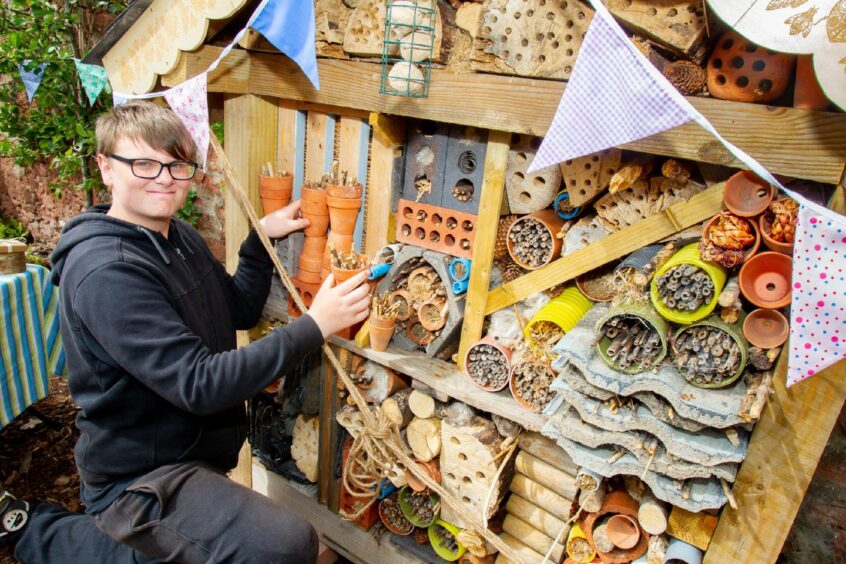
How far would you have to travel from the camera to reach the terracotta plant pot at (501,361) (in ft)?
7.18

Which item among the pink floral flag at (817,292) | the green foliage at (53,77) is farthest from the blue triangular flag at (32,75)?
the pink floral flag at (817,292)

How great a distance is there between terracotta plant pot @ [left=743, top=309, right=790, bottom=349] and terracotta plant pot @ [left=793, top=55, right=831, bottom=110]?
0.54 m

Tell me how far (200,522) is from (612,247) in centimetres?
168

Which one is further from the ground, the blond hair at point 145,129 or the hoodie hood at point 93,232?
the blond hair at point 145,129

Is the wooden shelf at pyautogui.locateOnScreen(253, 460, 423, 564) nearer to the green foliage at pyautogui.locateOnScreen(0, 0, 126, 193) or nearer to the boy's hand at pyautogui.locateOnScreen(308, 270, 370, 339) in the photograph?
the boy's hand at pyautogui.locateOnScreen(308, 270, 370, 339)

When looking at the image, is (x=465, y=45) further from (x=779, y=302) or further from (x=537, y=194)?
(x=779, y=302)

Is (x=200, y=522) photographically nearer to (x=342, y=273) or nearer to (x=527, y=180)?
(x=342, y=273)

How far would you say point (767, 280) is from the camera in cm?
150

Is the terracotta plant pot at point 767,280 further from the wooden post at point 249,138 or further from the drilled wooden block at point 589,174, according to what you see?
the wooden post at point 249,138

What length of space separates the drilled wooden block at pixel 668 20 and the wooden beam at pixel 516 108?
158 millimetres

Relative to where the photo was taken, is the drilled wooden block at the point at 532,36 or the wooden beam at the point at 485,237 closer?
the drilled wooden block at the point at 532,36

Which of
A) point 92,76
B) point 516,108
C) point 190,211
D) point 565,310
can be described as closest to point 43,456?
point 190,211

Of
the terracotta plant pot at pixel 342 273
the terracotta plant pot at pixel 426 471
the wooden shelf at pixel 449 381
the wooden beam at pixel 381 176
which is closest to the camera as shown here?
the wooden shelf at pixel 449 381

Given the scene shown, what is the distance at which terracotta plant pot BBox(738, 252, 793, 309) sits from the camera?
1.47 metres
